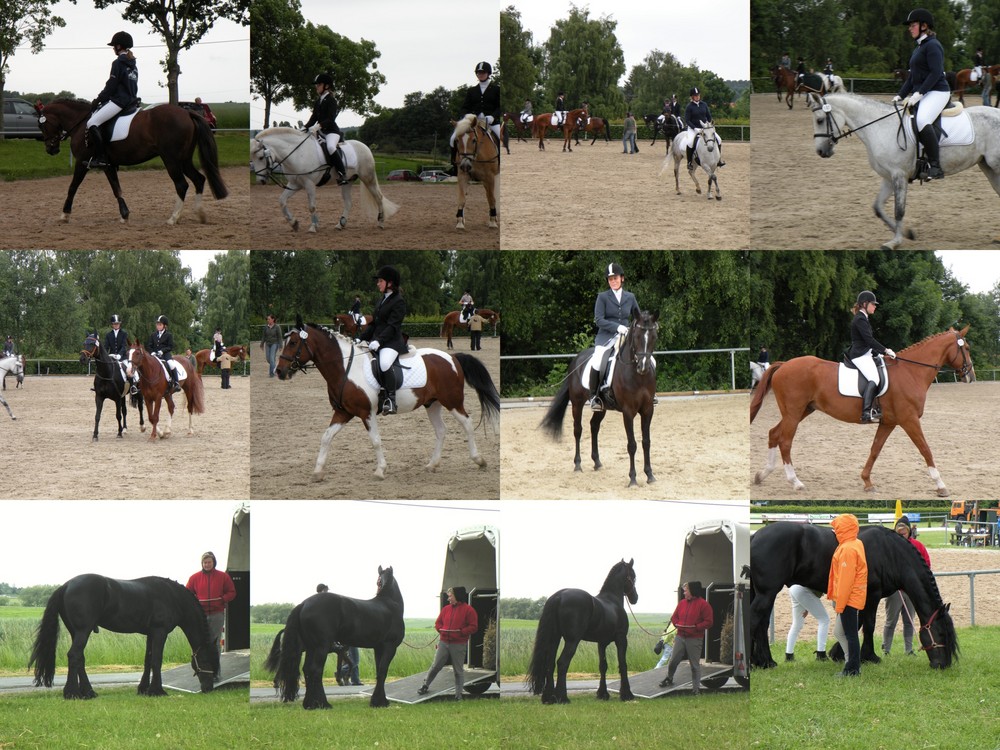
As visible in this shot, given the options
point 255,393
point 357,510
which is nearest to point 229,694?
point 357,510

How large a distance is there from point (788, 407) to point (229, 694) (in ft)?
16.8

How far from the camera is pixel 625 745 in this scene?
8578mm

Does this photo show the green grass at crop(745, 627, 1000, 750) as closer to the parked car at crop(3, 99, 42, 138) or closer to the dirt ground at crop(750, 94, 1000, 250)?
the dirt ground at crop(750, 94, 1000, 250)

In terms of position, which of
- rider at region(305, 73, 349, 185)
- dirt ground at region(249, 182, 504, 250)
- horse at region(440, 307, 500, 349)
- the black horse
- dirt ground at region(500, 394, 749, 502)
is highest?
rider at region(305, 73, 349, 185)

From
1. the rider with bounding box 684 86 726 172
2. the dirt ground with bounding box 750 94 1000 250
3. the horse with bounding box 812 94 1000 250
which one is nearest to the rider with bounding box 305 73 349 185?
the rider with bounding box 684 86 726 172

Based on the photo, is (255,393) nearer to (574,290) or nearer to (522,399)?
(522,399)

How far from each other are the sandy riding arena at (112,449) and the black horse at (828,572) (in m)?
4.25

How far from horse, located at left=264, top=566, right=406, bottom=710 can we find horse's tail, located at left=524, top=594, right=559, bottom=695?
1.09m

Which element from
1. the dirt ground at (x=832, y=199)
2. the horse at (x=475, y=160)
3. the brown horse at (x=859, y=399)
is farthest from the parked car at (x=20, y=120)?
the brown horse at (x=859, y=399)

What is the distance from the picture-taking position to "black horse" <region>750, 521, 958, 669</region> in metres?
8.98

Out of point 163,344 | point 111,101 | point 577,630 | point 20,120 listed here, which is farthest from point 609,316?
point 20,120

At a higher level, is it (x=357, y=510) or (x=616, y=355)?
(x=616, y=355)

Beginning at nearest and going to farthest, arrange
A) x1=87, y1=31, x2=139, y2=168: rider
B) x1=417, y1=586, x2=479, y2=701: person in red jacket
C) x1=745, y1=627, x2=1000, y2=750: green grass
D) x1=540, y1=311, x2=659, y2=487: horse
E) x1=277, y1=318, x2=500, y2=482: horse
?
x1=745, y1=627, x2=1000, y2=750: green grass → x1=540, y1=311, x2=659, y2=487: horse → x1=277, y1=318, x2=500, y2=482: horse → x1=417, y1=586, x2=479, y2=701: person in red jacket → x1=87, y1=31, x2=139, y2=168: rider

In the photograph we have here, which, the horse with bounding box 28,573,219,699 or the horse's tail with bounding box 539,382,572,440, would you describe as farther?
the horse with bounding box 28,573,219,699
